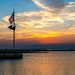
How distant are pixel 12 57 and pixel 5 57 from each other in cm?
221

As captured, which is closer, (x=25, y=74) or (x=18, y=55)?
(x=25, y=74)

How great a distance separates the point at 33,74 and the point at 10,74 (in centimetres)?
355

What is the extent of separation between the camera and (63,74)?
37.2 metres

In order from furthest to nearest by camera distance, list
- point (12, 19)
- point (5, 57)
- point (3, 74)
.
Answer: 1. point (5, 57)
2. point (12, 19)
3. point (3, 74)

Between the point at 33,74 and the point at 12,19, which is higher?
the point at 12,19

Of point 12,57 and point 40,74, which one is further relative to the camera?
point 12,57

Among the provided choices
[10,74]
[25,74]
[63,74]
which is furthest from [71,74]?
[10,74]

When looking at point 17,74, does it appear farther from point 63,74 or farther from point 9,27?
point 9,27

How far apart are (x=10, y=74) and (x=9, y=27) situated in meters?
30.2

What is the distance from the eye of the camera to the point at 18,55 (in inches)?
3123

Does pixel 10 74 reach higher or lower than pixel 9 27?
lower

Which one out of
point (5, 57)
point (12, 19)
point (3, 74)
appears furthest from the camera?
point (5, 57)

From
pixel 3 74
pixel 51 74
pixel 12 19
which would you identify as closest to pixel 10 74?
pixel 3 74

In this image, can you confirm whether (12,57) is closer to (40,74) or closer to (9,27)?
(9,27)
